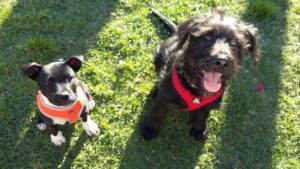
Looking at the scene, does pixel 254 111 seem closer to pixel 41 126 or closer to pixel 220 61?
pixel 220 61

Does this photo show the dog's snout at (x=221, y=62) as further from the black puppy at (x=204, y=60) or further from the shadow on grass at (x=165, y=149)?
the shadow on grass at (x=165, y=149)

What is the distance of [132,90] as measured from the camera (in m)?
5.93

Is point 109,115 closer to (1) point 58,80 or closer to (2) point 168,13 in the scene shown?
(1) point 58,80

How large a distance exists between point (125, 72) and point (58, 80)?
183cm

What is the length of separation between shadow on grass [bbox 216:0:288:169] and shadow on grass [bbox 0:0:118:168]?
78.6 inches

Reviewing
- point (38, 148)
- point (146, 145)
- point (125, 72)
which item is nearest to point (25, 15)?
point (125, 72)

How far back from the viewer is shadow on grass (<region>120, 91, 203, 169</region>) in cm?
526

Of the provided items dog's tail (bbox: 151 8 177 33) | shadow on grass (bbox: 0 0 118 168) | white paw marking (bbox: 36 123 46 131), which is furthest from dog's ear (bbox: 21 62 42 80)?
dog's tail (bbox: 151 8 177 33)

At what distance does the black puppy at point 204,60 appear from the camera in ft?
13.4

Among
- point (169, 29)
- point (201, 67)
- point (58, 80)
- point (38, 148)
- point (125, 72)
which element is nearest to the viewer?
point (201, 67)

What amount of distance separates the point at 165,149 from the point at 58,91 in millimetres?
1773

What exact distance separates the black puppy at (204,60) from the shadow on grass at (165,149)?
1.77 ft

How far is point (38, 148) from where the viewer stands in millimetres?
5246

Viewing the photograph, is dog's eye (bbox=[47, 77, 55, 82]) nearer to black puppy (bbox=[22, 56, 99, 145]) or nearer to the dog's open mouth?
black puppy (bbox=[22, 56, 99, 145])
